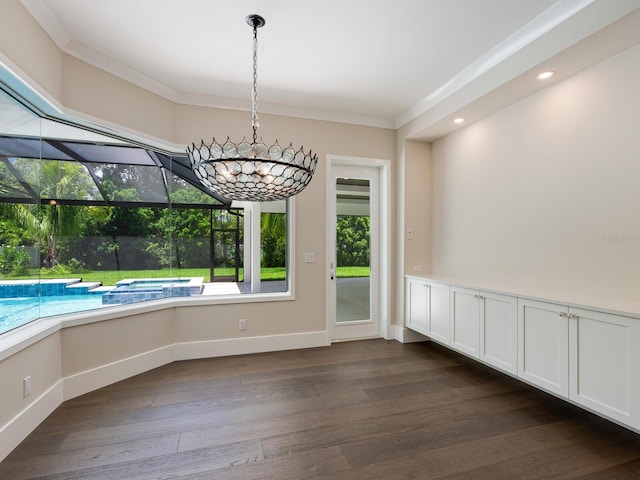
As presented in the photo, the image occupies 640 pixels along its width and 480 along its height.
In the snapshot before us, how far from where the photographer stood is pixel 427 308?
12.2 ft

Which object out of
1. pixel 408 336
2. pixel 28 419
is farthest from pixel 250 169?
pixel 408 336

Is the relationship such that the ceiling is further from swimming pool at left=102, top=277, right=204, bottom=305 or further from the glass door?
swimming pool at left=102, top=277, right=204, bottom=305

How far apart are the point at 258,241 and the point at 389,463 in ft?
8.94

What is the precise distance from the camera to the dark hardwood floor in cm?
186

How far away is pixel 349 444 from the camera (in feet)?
6.86

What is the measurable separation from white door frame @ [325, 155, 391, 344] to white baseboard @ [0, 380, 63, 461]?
2.69 m

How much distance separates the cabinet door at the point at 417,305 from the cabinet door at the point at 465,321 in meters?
0.46

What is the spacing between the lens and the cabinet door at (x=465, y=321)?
303 cm

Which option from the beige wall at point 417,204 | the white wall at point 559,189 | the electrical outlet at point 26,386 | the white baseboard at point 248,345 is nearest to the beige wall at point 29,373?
the electrical outlet at point 26,386

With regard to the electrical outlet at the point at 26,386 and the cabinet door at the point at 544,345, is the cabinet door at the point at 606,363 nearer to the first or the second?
the cabinet door at the point at 544,345

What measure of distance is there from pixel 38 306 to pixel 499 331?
3877 millimetres

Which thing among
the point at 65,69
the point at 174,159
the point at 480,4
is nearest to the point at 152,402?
the point at 174,159

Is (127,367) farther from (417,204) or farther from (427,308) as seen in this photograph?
(417,204)

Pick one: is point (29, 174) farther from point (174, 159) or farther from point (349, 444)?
point (349, 444)
